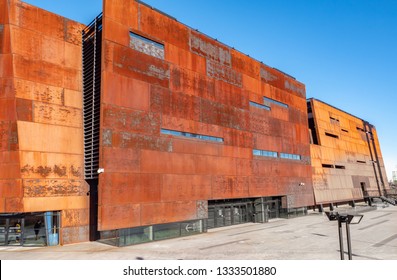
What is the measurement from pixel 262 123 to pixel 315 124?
1862 cm

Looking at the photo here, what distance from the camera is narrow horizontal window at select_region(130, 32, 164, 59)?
2564 cm

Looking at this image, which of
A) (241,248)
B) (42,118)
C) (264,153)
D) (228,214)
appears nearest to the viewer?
(241,248)

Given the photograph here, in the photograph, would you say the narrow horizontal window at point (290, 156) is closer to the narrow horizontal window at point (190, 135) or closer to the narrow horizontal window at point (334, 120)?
the narrow horizontal window at point (190, 135)

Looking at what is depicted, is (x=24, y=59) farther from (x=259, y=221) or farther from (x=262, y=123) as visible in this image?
(x=259, y=221)

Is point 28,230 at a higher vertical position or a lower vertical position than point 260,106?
lower

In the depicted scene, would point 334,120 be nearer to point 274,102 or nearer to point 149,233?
point 274,102

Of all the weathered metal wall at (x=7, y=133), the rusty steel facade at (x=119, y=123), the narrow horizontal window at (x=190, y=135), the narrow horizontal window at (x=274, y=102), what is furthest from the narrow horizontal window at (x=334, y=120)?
the weathered metal wall at (x=7, y=133)

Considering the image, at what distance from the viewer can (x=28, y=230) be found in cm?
2367

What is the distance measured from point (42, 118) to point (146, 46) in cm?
972

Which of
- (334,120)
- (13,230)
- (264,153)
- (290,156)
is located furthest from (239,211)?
(334,120)

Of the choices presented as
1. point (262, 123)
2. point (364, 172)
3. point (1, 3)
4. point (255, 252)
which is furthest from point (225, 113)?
point (364, 172)

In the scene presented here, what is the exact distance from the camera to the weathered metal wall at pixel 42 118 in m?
22.8

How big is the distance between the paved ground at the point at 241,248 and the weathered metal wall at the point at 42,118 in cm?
343

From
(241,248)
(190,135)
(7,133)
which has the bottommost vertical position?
(241,248)
